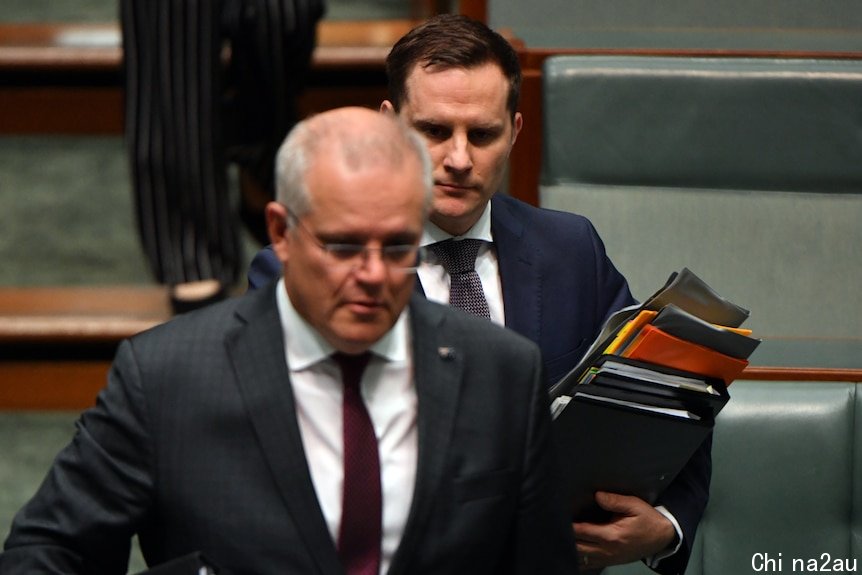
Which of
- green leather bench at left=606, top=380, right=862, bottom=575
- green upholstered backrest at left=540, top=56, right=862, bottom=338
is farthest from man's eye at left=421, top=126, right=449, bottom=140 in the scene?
green upholstered backrest at left=540, top=56, right=862, bottom=338

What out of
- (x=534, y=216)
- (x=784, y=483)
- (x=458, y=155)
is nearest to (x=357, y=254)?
(x=458, y=155)

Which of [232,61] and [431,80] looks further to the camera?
[232,61]

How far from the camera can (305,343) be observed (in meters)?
0.91

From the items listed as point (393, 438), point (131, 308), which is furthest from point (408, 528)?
point (131, 308)

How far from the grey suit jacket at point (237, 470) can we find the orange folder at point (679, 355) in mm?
167

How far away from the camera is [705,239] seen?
1.92 m

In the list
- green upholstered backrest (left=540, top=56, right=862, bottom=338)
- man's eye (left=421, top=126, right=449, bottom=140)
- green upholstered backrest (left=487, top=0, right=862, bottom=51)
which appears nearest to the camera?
man's eye (left=421, top=126, right=449, bottom=140)

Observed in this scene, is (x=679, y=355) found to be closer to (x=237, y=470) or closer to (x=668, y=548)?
(x=668, y=548)

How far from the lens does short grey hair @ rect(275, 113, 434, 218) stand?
0.85 meters

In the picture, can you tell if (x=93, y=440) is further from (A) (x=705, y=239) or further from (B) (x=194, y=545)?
(A) (x=705, y=239)

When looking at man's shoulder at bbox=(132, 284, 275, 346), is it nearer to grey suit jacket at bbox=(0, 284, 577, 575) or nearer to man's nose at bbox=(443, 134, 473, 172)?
grey suit jacket at bbox=(0, 284, 577, 575)

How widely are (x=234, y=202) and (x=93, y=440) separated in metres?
1.48

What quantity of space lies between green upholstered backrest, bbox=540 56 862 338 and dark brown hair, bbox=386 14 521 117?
0.71 m

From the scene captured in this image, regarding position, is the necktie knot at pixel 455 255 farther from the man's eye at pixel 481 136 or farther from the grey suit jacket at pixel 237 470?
the grey suit jacket at pixel 237 470
